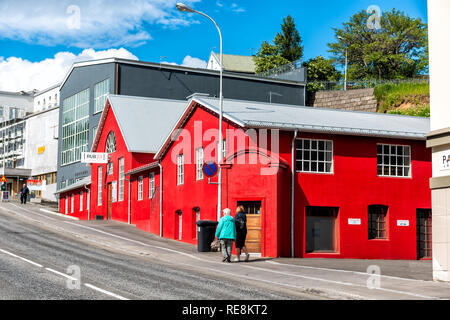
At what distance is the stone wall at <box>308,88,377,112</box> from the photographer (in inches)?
2077

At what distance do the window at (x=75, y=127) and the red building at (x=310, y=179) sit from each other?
30998 millimetres

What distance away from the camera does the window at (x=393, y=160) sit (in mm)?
27328

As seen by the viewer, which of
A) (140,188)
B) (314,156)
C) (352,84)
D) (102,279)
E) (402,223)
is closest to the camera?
(102,279)

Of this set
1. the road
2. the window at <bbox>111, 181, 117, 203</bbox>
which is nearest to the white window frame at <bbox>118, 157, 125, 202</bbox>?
the window at <bbox>111, 181, 117, 203</bbox>

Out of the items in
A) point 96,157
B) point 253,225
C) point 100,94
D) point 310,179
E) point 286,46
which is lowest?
point 253,225

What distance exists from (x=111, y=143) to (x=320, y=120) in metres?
20.7

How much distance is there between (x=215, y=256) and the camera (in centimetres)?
2300

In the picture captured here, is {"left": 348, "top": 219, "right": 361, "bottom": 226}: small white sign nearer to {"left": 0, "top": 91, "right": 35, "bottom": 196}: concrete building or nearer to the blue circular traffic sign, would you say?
the blue circular traffic sign

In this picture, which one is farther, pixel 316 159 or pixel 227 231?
pixel 316 159

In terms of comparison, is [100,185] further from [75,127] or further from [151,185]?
[75,127]

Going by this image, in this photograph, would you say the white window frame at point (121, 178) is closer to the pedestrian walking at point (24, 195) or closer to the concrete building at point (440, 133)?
the pedestrian walking at point (24, 195)

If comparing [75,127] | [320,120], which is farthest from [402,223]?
[75,127]

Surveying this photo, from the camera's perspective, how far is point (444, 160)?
17.1 metres
